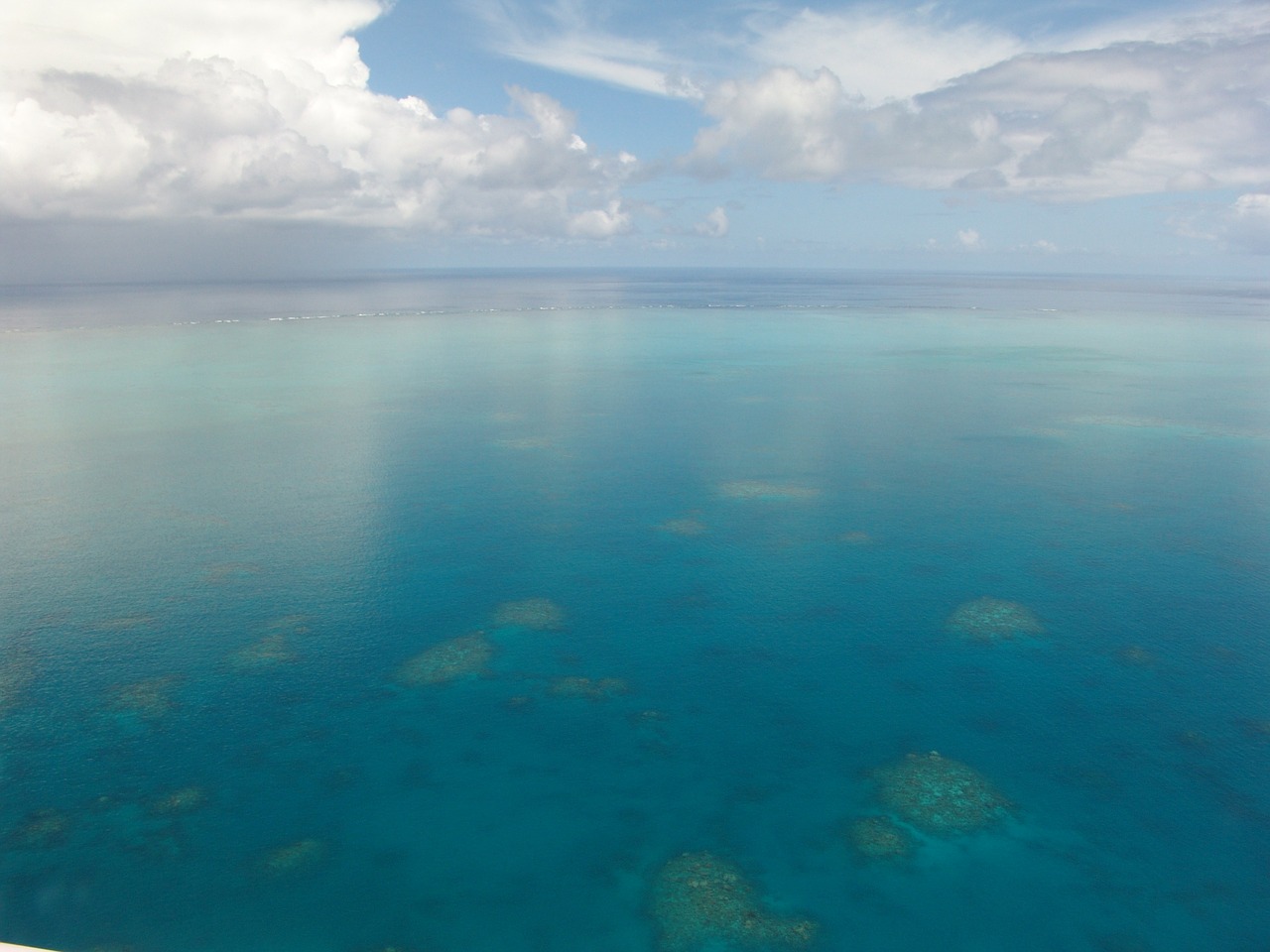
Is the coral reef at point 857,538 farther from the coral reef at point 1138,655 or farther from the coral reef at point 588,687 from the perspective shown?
the coral reef at point 588,687

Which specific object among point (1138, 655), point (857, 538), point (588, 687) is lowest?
point (588, 687)

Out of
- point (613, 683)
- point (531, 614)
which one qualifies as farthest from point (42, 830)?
point (531, 614)

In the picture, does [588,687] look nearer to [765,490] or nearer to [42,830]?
[42,830]

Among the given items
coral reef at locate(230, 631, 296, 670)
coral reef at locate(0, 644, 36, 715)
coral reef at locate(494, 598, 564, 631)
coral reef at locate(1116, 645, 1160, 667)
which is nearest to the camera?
coral reef at locate(0, 644, 36, 715)

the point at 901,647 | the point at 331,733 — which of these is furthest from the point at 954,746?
the point at 331,733

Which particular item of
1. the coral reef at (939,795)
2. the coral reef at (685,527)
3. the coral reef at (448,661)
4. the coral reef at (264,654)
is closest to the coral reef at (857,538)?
the coral reef at (685,527)

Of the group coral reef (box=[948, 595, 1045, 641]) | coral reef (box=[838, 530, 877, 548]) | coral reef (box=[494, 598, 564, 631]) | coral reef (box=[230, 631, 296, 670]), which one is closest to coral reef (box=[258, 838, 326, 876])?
coral reef (box=[230, 631, 296, 670])

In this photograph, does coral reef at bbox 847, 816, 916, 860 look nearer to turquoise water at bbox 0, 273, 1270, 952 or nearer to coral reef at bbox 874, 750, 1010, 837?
turquoise water at bbox 0, 273, 1270, 952
